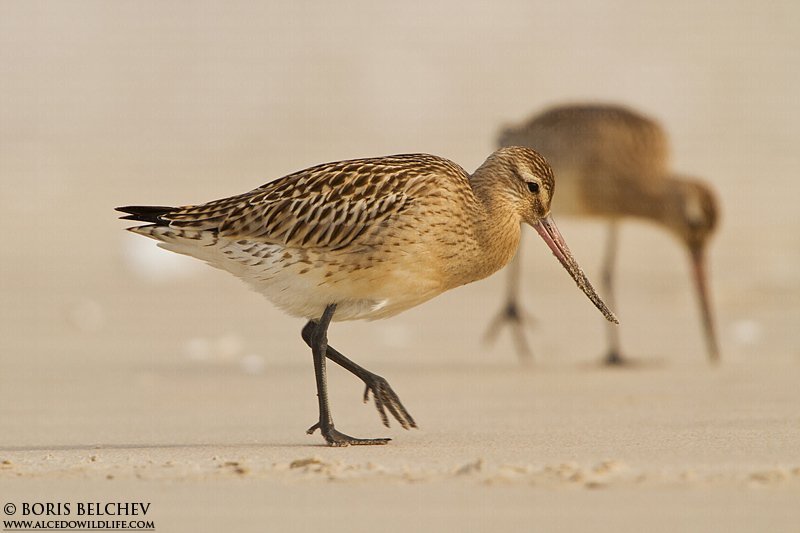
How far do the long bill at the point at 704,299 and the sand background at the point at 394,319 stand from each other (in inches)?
7.4

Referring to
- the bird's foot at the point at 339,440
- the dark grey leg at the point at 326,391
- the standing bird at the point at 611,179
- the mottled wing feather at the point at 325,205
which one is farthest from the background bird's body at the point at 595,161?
the bird's foot at the point at 339,440

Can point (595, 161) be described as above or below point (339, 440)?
above

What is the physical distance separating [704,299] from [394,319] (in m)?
2.42

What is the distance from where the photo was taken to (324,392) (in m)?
6.45

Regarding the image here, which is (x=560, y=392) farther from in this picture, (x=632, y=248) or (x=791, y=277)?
(x=632, y=248)

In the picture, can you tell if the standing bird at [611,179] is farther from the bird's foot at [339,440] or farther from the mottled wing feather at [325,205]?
the bird's foot at [339,440]

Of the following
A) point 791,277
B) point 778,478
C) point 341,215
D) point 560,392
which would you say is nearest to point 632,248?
point 791,277

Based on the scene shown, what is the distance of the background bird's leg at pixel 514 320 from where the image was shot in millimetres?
10664

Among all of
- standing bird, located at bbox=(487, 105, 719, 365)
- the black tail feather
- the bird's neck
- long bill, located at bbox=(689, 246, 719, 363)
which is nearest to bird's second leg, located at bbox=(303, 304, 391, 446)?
the bird's neck

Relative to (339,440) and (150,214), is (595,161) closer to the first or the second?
(150,214)

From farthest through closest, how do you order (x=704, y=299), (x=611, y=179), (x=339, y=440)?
(x=611, y=179), (x=704, y=299), (x=339, y=440)

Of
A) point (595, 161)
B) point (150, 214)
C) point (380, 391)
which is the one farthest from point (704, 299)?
point (150, 214)

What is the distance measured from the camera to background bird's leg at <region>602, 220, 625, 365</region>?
10.0 metres

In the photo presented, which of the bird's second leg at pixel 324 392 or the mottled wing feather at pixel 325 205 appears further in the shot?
the mottled wing feather at pixel 325 205
